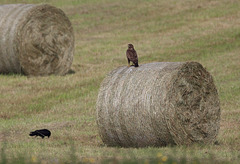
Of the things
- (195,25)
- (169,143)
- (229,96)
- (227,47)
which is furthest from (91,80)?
(195,25)

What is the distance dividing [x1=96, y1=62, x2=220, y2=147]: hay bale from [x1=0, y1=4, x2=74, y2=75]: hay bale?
972 cm

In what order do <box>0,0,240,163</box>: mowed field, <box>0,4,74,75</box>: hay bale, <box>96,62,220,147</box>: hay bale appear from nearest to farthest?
<box>0,0,240,163</box>: mowed field, <box>96,62,220,147</box>: hay bale, <box>0,4,74,75</box>: hay bale

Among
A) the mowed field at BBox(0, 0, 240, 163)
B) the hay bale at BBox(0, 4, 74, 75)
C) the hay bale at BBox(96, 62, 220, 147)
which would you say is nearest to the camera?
the mowed field at BBox(0, 0, 240, 163)

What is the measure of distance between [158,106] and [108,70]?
12.0 metres

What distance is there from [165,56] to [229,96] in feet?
27.6

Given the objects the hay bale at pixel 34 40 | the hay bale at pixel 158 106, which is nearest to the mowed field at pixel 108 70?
the hay bale at pixel 158 106

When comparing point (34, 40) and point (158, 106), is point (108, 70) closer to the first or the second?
point (34, 40)

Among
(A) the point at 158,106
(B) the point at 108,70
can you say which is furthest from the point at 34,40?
(A) the point at 158,106

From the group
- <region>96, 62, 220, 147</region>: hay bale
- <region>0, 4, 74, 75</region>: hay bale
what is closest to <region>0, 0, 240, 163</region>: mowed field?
<region>96, 62, 220, 147</region>: hay bale

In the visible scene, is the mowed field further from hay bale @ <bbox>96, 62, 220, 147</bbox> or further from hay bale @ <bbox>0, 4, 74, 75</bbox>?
hay bale @ <bbox>0, 4, 74, 75</bbox>

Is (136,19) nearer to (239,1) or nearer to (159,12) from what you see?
(159,12)

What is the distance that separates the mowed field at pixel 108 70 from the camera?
10680 millimetres

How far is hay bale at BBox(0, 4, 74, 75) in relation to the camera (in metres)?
21.3

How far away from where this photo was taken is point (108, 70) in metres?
22.9
